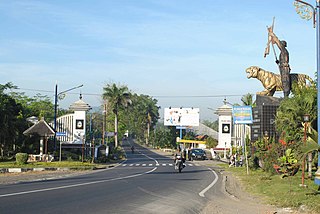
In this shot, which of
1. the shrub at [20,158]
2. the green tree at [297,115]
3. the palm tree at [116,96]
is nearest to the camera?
the green tree at [297,115]

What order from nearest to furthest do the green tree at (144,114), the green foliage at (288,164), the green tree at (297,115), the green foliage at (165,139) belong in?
1. the green foliage at (288,164)
2. the green tree at (297,115)
3. the green foliage at (165,139)
4. the green tree at (144,114)

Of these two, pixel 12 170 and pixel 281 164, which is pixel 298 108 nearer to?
pixel 281 164

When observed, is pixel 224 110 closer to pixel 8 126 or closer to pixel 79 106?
pixel 79 106

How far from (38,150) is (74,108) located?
18.2 ft

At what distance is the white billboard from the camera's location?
3268 inches

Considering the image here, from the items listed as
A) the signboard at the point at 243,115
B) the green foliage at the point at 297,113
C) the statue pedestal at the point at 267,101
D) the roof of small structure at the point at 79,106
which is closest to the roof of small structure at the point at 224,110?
the statue pedestal at the point at 267,101

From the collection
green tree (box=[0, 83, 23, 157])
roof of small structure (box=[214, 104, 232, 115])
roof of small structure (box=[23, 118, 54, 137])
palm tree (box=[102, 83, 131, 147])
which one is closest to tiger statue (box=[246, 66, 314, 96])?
roof of small structure (box=[214, 104, 232, 115])

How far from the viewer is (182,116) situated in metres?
83.8

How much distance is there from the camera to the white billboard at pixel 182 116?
272 feet

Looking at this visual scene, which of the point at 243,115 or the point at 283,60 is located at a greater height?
the point at 283,60

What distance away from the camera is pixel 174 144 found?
96.4 meters

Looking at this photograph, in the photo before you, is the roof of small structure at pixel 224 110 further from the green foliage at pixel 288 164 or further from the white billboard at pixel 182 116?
the green foliage at pixel 288 164

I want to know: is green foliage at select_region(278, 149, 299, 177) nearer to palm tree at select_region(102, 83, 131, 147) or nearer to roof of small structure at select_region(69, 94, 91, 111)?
roof of small structure at select_region(69, 94, 91, 111)

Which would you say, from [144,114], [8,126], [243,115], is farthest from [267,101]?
[144,114]
